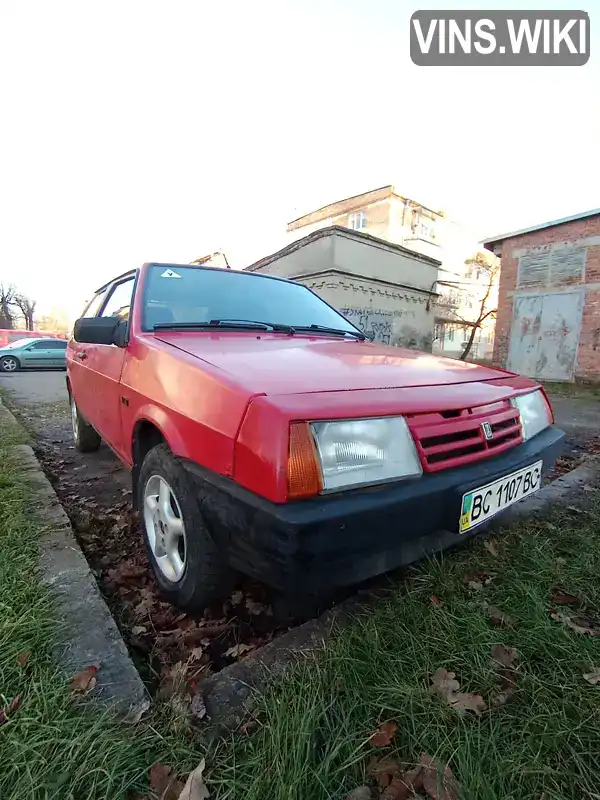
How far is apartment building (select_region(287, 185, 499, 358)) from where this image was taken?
24.6 meters

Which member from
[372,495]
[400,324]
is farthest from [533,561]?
[400,324]

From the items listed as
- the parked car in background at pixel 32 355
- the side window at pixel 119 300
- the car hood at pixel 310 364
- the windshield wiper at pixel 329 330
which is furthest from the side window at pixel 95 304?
the parked car in background at pixel 32 355

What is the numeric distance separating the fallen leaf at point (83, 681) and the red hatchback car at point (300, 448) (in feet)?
1.31

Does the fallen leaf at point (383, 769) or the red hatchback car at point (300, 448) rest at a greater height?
the red hatchback car at point (300, 448)

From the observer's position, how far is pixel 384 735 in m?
1.12

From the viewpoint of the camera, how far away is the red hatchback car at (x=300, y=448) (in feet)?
4.03

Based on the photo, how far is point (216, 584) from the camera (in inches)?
61.5

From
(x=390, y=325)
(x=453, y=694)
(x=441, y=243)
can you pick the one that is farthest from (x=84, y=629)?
(x=441, y=243)

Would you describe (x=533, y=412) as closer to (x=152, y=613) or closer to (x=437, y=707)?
(x=437, y=707)

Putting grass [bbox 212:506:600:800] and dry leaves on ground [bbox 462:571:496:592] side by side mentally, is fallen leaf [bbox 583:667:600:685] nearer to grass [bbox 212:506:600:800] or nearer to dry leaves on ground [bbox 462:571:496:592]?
grass [bbox 212:506:600:800]

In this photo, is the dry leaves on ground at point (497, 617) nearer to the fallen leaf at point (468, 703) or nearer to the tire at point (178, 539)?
the fallen leaf at point (468, 703)

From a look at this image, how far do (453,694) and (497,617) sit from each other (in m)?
0.41

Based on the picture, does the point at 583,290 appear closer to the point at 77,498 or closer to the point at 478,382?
the point at 478,382

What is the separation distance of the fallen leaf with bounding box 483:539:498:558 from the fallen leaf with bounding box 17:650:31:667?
185 centimetres
